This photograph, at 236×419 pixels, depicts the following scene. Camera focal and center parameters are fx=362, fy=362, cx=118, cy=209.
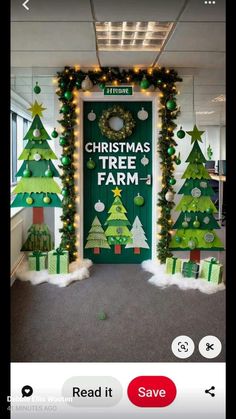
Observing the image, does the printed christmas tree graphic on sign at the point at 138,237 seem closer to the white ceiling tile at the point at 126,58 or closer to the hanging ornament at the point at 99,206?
the hanging ornament at the point at 99,206

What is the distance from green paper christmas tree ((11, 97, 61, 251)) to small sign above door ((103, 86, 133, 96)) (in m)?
0.63

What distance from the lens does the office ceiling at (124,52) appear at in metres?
0.88

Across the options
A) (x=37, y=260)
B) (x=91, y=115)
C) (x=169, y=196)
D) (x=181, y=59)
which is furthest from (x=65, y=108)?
(x=37, y=260)

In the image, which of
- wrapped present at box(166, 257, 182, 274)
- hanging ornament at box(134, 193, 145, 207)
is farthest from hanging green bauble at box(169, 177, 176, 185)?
wrapped present at box(166, 257, 182, 274)

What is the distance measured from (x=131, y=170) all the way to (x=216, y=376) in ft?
8.01

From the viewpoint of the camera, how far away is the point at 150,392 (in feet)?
2.61

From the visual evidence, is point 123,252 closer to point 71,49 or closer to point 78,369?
point 71,49

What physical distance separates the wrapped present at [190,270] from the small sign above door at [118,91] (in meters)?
1.47

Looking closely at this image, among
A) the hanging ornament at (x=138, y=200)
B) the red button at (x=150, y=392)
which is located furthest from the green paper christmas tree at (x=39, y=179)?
the red button at (x=150, y=392)

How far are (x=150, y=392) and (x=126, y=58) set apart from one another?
2324 millimetres

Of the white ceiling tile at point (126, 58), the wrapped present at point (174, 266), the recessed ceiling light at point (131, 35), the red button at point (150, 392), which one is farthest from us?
the wrapped present at point (174, 266)

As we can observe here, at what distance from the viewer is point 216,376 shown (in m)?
0.81

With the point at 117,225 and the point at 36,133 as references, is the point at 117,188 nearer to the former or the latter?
the point at 117,225
